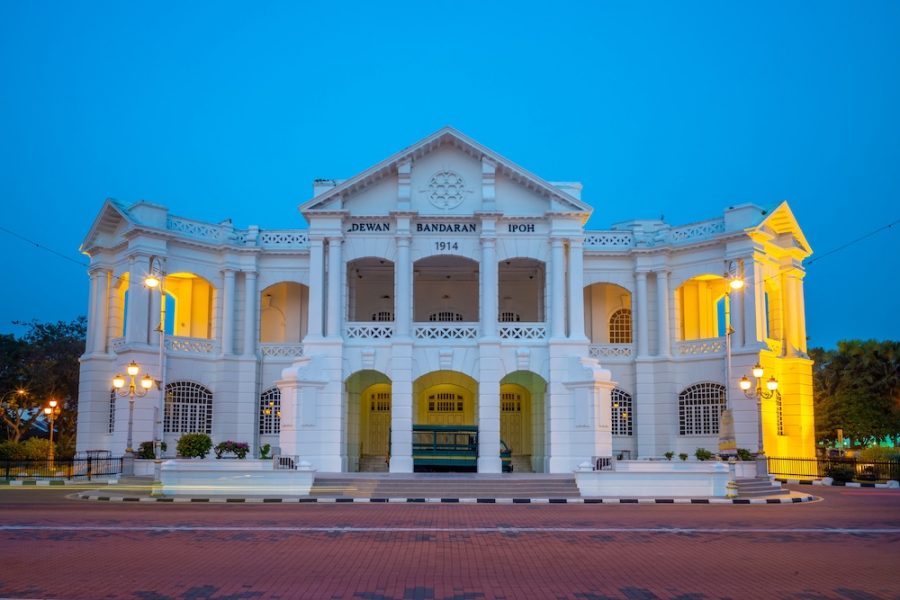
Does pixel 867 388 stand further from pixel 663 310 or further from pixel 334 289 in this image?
pixel 334 289

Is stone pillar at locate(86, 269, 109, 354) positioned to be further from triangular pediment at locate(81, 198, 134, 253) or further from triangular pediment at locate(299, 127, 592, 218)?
triangular pediment at locate(299, 127, 592, 218)

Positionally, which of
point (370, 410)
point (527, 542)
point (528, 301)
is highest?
point (528, 301)

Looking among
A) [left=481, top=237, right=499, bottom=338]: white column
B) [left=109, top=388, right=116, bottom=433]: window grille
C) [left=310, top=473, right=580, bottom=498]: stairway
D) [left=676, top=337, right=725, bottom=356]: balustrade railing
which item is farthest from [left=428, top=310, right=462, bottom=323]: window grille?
[left=109, top=388, right=116, bottom=433]: window grille

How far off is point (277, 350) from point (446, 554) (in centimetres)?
2803

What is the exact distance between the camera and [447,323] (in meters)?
36.4

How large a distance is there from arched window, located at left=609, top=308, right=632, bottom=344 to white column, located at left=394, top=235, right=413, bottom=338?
1164 cm

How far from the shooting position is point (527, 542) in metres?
15.6

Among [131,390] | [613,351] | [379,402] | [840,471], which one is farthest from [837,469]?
[131,390]

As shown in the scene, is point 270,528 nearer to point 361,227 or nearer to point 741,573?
point 741,573

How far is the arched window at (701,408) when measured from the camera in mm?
39281

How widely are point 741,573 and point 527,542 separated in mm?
4270

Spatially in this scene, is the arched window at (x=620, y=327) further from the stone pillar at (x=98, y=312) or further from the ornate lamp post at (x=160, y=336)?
the stone pillar at (x=98, y=312)

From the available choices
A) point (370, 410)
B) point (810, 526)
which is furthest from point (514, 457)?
point (810, 526)

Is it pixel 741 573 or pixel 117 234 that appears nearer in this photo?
pixel 741 573
